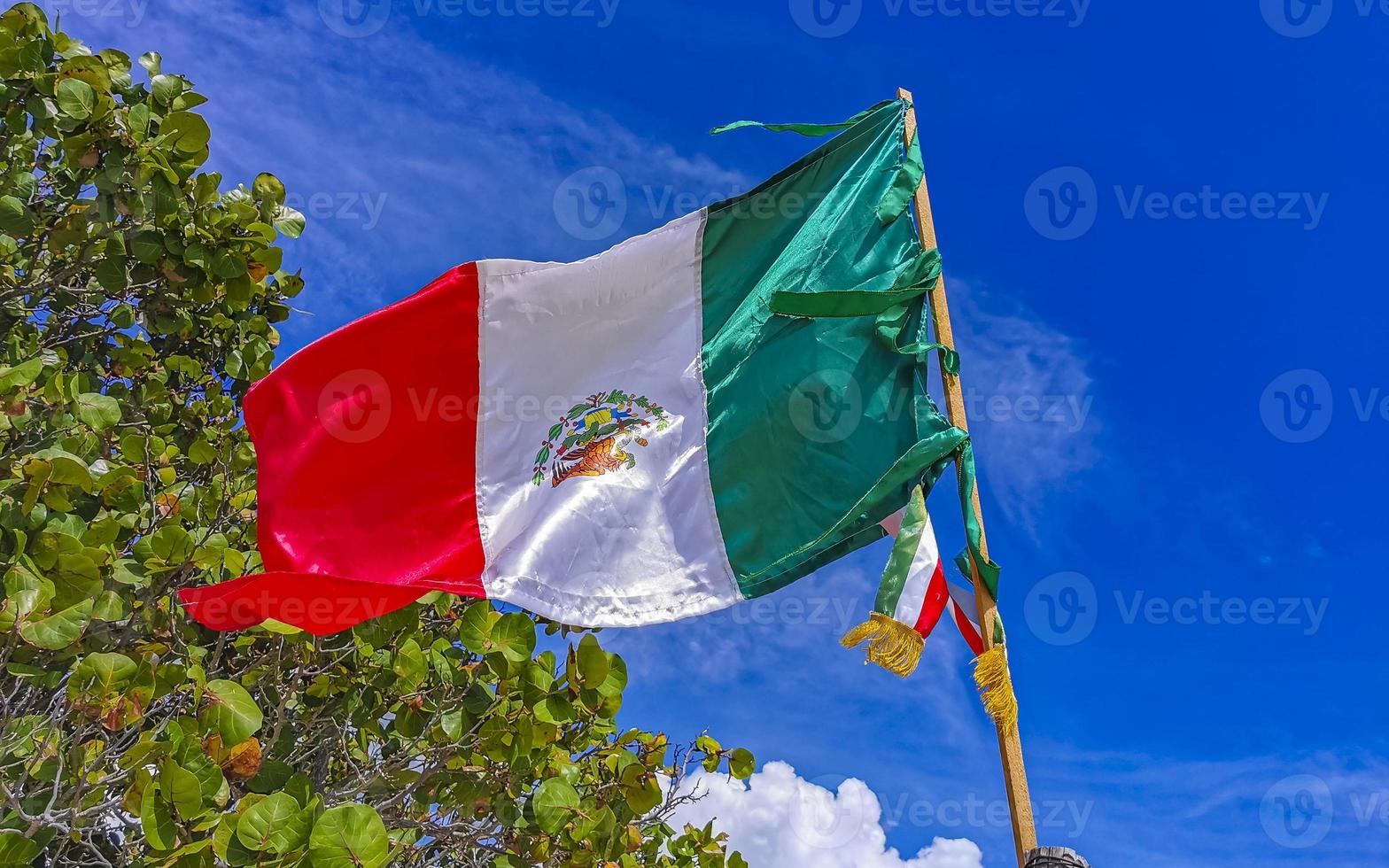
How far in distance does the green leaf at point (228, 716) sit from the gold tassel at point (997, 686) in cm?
228

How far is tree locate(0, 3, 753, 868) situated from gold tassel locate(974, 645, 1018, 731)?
50.1 inches

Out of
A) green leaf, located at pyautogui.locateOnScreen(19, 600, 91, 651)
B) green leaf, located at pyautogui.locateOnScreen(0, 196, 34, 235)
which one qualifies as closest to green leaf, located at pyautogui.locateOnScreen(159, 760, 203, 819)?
green leaf, located at pyautogui.locateOnScreen(19, 600, 91, 651)

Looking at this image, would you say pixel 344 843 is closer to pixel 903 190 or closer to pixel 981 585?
pixel 981 585

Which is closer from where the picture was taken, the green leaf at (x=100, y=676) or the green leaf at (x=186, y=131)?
the green leaf at (x=100, y=676)

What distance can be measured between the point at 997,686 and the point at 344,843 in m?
1.93

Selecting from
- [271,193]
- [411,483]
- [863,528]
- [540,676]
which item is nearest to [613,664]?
[540,676]

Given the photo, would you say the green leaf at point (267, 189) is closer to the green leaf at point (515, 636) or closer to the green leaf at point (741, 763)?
the green leaf at point (515, 636)

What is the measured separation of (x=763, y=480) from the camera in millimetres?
4160

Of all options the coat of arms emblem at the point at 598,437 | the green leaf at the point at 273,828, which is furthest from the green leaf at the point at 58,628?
the coat of arms emblem at the point at 598,437

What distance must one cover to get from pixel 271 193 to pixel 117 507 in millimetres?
1580

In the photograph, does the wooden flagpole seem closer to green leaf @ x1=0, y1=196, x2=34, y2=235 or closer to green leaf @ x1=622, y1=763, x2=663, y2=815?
green leaf @ x1=622, y1=763, x2=663, y2=815

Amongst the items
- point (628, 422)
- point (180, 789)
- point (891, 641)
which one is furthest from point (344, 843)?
point (628, 422)

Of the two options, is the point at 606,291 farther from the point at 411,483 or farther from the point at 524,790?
the point at 524,790

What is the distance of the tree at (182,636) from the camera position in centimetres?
333
